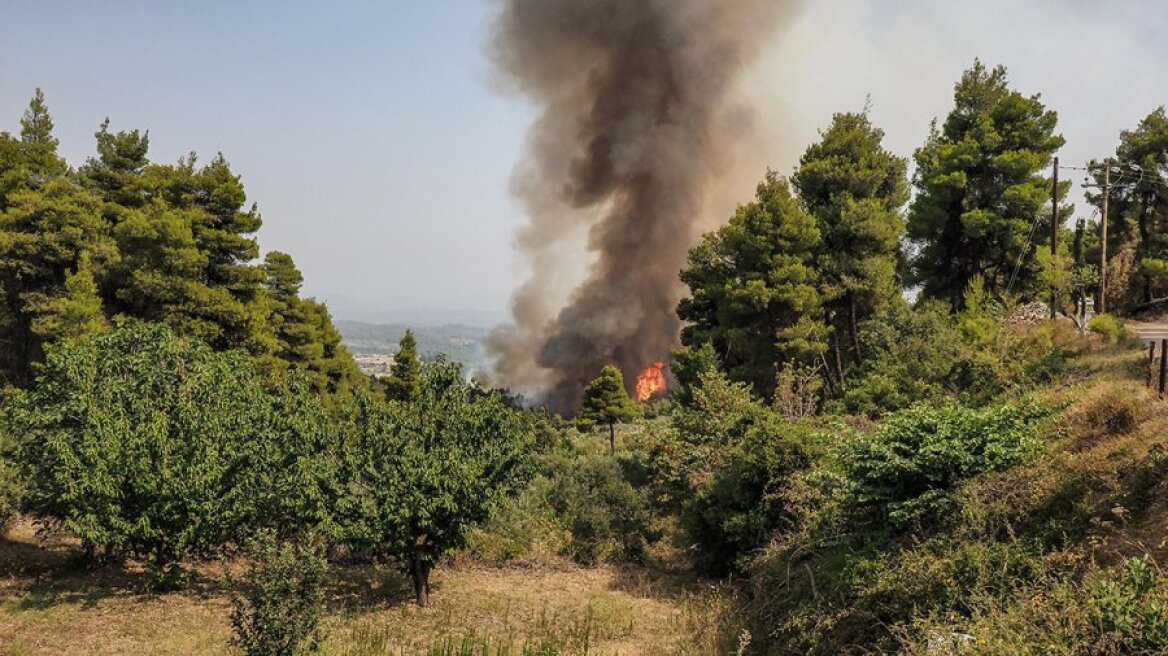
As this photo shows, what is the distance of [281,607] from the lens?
30.7ft

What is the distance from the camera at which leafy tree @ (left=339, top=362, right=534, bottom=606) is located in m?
14.3

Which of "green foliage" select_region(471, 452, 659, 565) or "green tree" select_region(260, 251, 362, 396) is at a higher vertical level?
"green tree" select_region(260, 251, 362, 396)

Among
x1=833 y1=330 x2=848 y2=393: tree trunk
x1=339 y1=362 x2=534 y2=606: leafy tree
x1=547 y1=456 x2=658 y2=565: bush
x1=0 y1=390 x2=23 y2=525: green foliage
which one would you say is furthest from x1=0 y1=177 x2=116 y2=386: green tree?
x1=833 y1=330 x2=848 y2=393: tree trunk

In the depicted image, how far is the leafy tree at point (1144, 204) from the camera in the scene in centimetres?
3262

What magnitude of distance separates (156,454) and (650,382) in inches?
1743

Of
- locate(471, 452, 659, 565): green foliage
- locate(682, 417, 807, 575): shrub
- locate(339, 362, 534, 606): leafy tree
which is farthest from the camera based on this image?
locate(471, 452, 659, 565): green foliage

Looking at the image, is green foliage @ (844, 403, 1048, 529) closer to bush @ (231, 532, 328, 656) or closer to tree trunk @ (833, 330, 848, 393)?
bush @ (231, 532, 328, 656)

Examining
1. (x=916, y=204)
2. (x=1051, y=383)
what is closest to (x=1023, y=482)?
(x=1051, y=383)

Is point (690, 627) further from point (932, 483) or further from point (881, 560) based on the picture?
point (932, 483)

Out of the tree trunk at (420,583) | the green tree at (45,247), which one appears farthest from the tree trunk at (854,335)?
the green tree at (45,247)

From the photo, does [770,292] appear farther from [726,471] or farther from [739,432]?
[726,471]

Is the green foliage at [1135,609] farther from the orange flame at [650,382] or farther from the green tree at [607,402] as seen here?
the orange flame at [650,382]

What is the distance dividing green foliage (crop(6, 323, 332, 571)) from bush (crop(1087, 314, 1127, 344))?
76.4ft

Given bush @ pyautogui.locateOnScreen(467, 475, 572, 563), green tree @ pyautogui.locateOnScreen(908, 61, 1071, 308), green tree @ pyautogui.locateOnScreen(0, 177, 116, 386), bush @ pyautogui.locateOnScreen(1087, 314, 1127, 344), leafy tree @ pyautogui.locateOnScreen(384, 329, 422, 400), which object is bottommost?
bush @ pyautogui.locateOnScreen(467, 475, 572, 563)
